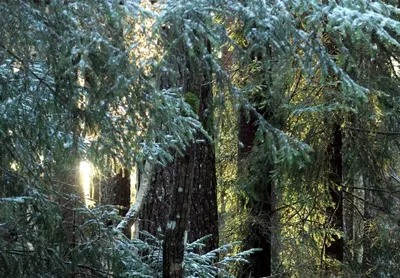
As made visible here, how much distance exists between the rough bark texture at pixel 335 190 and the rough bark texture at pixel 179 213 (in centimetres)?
344

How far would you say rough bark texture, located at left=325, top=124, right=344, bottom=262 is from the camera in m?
6.33

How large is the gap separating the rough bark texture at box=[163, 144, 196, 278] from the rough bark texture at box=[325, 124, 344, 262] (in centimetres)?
344

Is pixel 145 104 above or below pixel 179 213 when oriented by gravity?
above

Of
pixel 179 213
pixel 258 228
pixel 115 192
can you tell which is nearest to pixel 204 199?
pixel 179 213

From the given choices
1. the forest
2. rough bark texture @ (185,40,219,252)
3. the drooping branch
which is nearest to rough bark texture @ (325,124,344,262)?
the forest

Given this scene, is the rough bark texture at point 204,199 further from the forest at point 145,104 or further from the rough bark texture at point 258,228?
the rough bark texture at point 258,228

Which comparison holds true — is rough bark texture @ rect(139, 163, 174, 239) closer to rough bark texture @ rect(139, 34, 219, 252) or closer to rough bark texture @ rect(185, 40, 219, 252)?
rough bark texture @ rect(139, 34, 219, 252)

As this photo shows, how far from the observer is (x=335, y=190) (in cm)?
642

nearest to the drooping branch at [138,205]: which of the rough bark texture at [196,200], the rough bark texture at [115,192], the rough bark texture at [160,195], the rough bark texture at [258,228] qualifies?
the rough bark texture at [196,200]

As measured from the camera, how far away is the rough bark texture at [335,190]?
6332mm

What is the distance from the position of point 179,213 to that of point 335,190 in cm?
368

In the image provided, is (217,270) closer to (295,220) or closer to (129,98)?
(129,98)

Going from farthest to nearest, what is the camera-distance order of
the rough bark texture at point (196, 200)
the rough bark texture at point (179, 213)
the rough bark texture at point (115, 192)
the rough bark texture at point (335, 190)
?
the rough bark texture at point (115, 192) → the rough bark texture at point (335, 190) → the rough bark texture at point (196, 200) → the rough bark texture at point (179, 213)

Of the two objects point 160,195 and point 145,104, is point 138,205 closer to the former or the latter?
point 160,195
